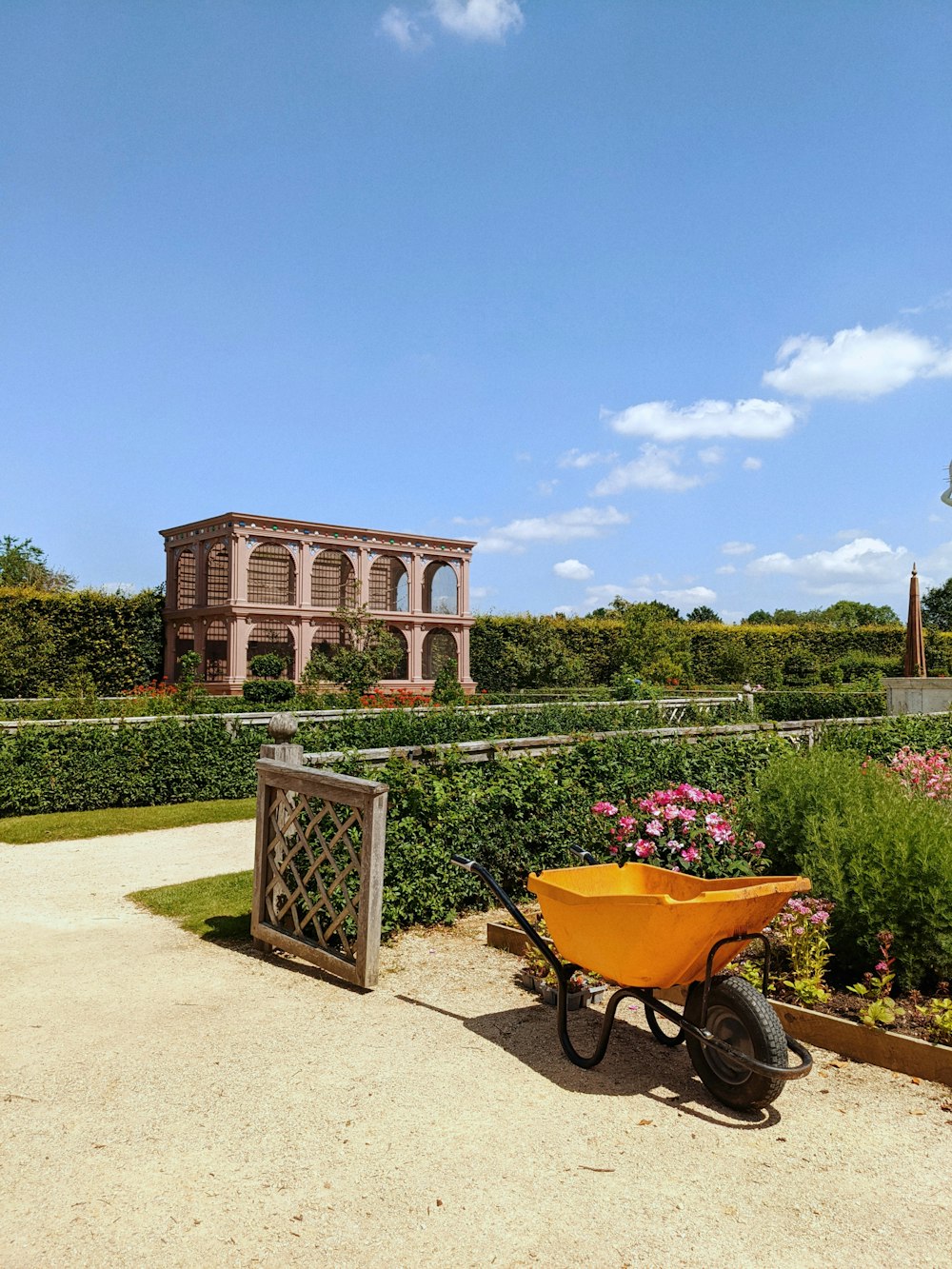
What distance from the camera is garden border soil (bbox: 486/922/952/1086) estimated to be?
3.39m

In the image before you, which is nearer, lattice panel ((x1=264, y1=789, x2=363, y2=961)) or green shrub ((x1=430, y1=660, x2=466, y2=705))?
lattice panel ((x1=264, y1=789, x2=363, y2=961))

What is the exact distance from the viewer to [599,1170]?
8.88 feet

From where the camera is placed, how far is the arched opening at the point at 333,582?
86.8 feet

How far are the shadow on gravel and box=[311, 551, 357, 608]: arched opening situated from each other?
22262mm

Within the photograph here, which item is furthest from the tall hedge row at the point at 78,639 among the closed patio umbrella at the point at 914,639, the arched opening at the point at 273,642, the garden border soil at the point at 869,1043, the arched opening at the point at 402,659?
the garden border soil at the point at 869,1043

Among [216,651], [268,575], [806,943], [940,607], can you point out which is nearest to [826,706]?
Answer: [806,943]

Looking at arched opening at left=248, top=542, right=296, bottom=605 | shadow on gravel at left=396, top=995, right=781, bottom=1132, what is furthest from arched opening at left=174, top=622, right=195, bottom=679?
shadow on gravel at left=396, top=995, right=781, bottom=1132

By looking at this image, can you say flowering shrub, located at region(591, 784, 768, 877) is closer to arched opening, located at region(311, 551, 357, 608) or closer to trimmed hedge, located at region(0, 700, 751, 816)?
trimmed hedge, located at region(0, 700, 751, 816)

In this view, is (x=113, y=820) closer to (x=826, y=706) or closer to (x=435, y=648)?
(x=826, y=706)

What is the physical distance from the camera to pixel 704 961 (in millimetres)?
3207

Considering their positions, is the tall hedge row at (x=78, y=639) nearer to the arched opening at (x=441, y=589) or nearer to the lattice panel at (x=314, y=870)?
the arched opening at (x=441, y=589)

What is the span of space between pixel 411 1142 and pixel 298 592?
2352cm

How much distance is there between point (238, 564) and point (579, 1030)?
21.6 metres

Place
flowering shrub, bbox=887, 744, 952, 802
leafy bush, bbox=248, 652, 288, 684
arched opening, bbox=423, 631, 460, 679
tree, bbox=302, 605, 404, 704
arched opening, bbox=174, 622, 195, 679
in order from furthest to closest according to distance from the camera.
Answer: arched opening, bbox=423, 631, 460, 679 → arched opening, bbox=174, 622, 195, 679 → tree, bbox=302, 605, 404, 704 → leafy bush, bbox=248, 652, 288, 684 → flowering shrub, bbox=887, 744, 952, 802
